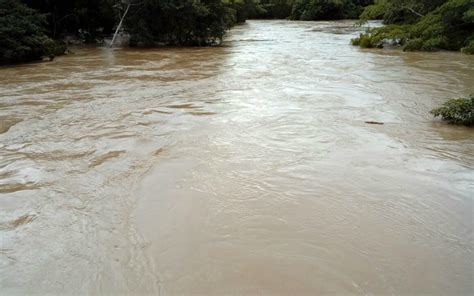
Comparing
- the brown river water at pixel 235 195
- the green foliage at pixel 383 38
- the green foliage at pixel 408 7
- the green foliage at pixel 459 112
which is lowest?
the brown river water at pixel 235 195

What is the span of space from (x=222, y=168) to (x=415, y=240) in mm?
2333

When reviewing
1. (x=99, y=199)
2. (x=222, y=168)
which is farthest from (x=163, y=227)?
(x=222, y=168)

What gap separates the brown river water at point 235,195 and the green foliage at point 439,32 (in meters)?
8.91

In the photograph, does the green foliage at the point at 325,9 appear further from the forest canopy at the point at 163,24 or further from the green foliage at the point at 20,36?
the green foliage at the point at 20,36

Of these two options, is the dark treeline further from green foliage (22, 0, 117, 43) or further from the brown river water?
the brown river water

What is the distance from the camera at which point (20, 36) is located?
14930 millimetres

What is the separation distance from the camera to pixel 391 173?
4984mm

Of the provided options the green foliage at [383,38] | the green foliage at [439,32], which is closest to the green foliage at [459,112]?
the green foliage at [439,32]

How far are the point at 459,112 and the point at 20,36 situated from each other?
1403 centimetres

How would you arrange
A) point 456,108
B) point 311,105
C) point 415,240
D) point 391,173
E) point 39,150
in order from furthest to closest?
point 311,105, point 456,108, point 39,150, point 391,173, point 415,240

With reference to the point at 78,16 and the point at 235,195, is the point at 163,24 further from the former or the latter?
the point at 235,195

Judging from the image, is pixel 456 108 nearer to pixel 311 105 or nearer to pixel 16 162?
pixel 311 105

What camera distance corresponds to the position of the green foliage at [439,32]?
54.5ft

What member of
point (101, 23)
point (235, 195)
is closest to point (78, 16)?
point (101, 23)
